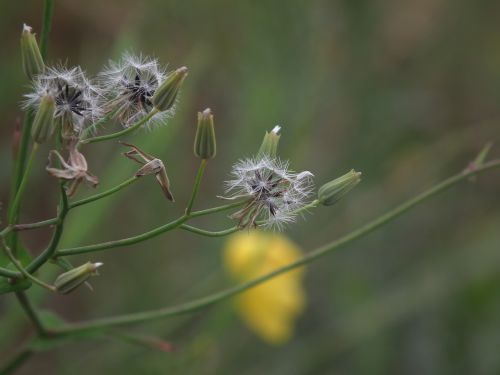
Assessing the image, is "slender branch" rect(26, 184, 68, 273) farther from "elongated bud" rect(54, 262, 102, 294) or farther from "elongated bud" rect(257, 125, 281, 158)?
"elongated bud" rect(257, 125, 281, 158)

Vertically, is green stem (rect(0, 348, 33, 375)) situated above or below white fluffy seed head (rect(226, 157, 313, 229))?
below

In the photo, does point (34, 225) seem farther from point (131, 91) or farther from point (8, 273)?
point (131, 91)

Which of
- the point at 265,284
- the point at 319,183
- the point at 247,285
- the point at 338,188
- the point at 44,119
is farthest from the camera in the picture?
the point at 319,183

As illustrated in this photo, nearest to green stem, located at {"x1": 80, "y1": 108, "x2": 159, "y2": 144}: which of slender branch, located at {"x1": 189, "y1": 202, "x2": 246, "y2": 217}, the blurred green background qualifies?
slender branch, located at {"x1": 189, "y1": 202, "x2": 246, "y2": 217}

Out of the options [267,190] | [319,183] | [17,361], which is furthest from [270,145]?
[319,183]

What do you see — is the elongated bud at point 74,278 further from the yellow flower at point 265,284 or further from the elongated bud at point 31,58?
the yellow flower at point 265,284

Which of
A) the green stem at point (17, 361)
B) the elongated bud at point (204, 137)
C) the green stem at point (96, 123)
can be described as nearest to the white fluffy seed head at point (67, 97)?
the green stem at point (96, 123)

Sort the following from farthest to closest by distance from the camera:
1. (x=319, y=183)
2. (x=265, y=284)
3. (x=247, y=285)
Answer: (x=319, y=183) → (x=265, y=284) → (x=247, y=285)
